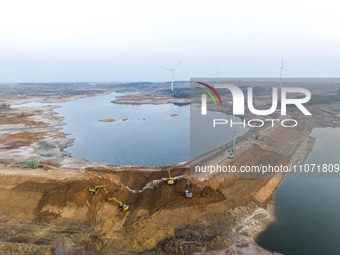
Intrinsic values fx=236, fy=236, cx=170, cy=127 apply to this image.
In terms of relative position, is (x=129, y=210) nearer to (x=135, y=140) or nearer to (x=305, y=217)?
(x=305, y=217)

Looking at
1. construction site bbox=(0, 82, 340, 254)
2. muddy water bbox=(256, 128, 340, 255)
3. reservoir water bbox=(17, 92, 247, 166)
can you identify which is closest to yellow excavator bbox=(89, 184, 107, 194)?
construction site bbox=(0, 82, 340, 254)

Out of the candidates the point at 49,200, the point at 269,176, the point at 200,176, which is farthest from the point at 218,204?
the point at 49,200

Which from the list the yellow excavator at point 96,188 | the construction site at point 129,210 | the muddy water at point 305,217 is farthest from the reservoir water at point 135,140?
the muddy water at point 305,217

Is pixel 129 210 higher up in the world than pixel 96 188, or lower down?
lower down

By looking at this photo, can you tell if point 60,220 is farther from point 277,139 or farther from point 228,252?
point 277,139

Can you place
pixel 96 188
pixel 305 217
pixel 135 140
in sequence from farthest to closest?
pixel 135 140 < pixel 96 188 < pixel 305 217

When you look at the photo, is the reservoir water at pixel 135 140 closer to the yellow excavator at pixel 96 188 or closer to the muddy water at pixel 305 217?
the yellow excavator at pixel 96 188

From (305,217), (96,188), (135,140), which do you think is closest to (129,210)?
(96,188)
